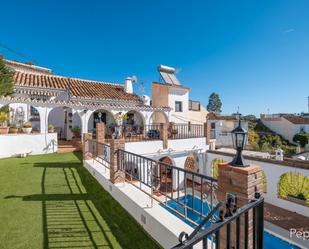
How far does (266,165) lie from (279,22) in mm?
9119

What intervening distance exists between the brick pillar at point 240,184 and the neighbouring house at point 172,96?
1558 centimetres

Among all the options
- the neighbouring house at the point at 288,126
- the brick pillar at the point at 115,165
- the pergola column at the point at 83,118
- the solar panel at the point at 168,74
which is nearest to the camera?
the brick pillar at the point at 115,165

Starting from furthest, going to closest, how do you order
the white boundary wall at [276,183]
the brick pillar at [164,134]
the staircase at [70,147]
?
1. the brick pillar at [164,134]
2. the staircase at [70,147]
3. the white boundary wall at [276,183]

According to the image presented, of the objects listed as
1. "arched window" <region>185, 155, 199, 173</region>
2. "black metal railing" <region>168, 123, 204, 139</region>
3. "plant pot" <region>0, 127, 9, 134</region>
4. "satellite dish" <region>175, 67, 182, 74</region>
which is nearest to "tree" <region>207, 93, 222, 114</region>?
"satellite dish" <region>175, 67, 182, 74</region>

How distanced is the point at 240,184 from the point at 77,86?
17.0m

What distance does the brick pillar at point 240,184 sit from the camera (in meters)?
2.37

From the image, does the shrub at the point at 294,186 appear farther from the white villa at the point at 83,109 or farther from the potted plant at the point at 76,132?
the potted plant at the point at 76,132

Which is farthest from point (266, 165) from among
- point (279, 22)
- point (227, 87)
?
point (227, 87)

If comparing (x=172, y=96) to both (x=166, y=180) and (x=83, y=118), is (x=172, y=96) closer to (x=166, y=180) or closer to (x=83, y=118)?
(x=83, y=118)

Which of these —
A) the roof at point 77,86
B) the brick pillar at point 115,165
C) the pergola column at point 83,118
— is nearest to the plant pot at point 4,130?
the roof at point 77,86

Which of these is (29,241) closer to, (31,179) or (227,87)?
(31,179)

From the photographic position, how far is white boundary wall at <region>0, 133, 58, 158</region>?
34.4ft

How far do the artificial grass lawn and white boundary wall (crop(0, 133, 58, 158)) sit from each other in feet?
14.1

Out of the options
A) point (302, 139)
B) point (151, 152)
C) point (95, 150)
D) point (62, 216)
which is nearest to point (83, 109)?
point (151, 152)
